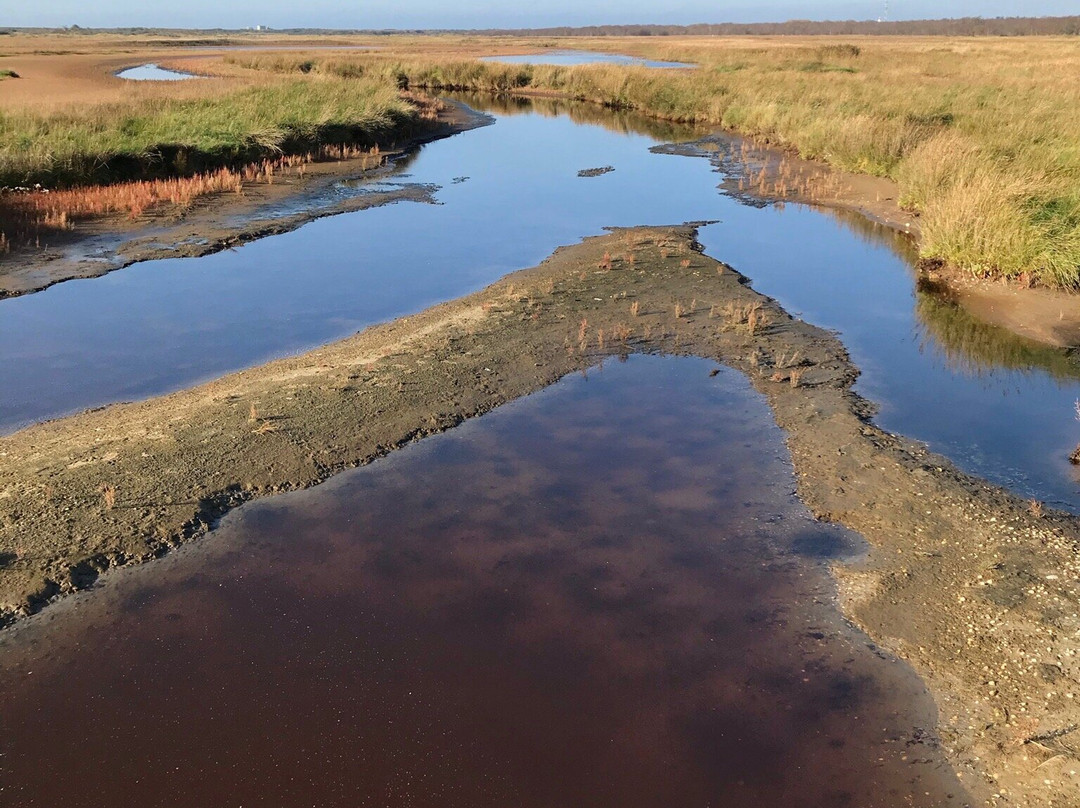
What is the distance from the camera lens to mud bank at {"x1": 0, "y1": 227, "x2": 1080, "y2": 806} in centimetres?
467

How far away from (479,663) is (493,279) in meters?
8.31

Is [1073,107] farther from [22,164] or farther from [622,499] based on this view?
[22,164]

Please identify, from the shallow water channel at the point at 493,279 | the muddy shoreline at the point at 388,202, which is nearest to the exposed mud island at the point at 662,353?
the muddy shoreline at the point at 388,202

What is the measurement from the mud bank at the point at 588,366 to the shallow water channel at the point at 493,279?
733 millimetres

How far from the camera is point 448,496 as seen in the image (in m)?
6.69

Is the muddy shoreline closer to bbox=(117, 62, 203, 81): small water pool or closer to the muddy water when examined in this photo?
the muddy water

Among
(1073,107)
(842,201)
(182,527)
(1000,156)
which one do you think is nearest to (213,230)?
(182,527)

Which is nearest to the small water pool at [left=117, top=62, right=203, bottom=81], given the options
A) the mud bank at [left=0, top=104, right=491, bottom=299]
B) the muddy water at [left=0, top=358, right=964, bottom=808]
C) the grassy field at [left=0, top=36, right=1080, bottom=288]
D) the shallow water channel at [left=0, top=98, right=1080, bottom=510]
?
the grassy field at [left=0, top=36, right=1080, bottom=288]

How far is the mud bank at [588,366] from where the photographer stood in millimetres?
4668

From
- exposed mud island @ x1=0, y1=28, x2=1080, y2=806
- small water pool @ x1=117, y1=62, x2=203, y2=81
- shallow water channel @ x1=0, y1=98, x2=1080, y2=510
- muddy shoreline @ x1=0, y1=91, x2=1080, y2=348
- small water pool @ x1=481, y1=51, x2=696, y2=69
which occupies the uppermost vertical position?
small water pool @ x1=481, y1=51, x2=696, y2=69

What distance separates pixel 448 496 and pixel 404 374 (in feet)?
6.90

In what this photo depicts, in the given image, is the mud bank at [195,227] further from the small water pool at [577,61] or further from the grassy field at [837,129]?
the small water pool at [577,61]

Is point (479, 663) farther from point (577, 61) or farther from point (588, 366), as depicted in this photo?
point (577, 61)

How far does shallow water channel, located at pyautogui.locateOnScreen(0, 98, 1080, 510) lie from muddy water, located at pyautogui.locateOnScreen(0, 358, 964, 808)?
268cm
